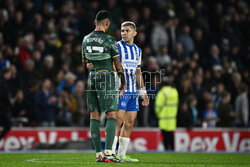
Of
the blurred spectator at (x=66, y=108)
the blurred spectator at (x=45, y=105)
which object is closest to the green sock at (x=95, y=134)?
the blurred spectator at (x=45, y=105)

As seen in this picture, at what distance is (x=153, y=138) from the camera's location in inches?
628

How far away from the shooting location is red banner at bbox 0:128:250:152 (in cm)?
1474

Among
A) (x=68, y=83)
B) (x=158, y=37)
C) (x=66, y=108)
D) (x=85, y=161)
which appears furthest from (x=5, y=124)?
(x=158, y=37)

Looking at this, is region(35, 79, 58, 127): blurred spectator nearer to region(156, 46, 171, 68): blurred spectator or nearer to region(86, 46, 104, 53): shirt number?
region(156, 46, 171, 68): blurred spectator

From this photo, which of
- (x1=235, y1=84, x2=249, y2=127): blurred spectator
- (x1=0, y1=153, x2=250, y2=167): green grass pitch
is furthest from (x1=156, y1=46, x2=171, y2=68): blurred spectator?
(x1=0, y1=153, x2=250, y2=167): green grass pitch

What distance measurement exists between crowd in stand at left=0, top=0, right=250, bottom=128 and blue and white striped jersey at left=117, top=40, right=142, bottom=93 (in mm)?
4725

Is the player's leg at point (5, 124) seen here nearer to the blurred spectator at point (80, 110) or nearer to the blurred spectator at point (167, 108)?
the blurred spectator at point (80, 110)

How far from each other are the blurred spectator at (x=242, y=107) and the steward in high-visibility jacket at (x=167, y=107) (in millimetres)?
3056

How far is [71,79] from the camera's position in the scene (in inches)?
605

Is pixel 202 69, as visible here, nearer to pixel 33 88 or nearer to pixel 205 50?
pixel 205 50

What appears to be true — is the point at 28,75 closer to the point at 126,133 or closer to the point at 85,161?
the point at 126,133

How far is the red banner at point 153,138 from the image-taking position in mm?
14742

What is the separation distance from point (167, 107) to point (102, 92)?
6618 millimetres

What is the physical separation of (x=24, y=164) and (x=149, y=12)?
11.5 m
